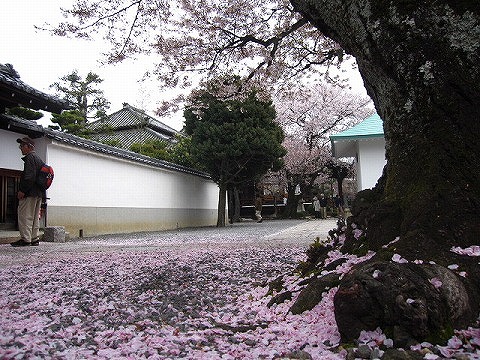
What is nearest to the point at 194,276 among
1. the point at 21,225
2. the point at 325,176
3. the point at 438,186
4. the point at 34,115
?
the point at 438,186

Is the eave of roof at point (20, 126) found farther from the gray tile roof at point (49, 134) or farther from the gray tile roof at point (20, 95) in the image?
the gray tile roof at point (20, 95)

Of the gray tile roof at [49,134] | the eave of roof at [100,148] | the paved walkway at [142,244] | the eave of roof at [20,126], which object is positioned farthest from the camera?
the eave of roof at [100,148]

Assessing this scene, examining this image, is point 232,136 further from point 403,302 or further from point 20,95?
point 403,302

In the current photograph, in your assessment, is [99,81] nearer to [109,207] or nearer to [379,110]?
[109,207]

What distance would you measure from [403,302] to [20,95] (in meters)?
7.01

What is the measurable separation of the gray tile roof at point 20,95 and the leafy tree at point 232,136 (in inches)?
304

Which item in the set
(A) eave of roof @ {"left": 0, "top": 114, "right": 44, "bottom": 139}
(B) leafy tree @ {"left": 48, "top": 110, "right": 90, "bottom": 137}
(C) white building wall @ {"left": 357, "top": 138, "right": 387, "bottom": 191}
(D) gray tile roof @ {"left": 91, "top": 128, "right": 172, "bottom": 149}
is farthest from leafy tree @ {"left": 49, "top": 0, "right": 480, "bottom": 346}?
(D) gray tile roof @ {"left": 91, "top": 128, "right": 172, "bottom": 149}

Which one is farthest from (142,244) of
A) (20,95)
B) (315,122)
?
(315,122)

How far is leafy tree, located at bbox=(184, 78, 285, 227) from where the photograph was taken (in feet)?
50.8

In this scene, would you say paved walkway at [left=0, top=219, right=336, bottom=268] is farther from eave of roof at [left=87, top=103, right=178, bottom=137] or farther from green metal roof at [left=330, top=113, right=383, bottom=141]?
eave of roof at [left=87, top=103, right=178, bottom=137]

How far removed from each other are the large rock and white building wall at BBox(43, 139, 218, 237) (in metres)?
9.51

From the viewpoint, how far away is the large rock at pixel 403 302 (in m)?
1.54

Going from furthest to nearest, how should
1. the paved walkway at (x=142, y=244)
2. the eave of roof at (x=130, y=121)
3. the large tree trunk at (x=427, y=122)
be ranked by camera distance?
the eave of roof at (x=130, y=121) → the paved walkway at (x=142, y=244) → the large tree trunk at (x=427, y=122)

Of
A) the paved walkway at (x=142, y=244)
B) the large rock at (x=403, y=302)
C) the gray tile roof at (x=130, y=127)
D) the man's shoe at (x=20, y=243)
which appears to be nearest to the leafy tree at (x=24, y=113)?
the paved walkway at (x=142, y=244)
